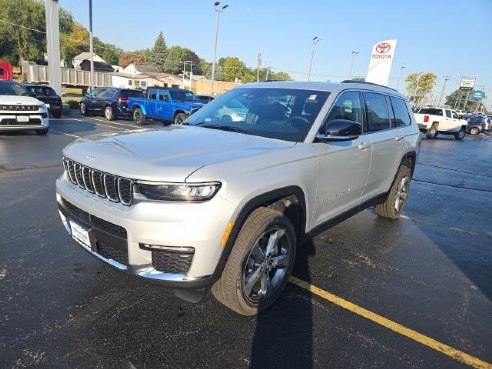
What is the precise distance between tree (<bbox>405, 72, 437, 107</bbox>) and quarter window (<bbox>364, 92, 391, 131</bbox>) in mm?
80947

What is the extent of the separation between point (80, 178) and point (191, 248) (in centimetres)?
119

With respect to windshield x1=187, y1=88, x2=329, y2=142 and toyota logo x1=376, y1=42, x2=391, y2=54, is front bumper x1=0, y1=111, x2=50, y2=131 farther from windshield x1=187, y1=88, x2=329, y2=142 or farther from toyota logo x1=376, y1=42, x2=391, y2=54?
toyota logo x1=376, y1=42, x2=391, y2=54

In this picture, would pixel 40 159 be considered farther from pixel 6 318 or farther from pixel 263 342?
pixel 263 342

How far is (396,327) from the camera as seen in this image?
3047 mm

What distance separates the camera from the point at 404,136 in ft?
17.3

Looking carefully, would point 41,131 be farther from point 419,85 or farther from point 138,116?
point 419,85

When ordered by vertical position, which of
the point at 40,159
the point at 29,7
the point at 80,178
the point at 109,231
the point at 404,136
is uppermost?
the point at 29,7

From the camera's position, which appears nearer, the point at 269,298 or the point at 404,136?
the point at 269,298

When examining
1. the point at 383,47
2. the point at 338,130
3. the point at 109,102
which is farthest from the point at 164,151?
the point at 383,47

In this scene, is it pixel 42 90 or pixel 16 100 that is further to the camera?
pixel 42 90

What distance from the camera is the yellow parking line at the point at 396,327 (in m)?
2.73

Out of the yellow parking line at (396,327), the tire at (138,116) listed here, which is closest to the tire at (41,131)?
the tire at (138,116)

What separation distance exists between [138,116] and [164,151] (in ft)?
55.1

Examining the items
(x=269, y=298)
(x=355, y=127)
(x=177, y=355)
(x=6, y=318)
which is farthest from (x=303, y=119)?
(x=6, y=318)
